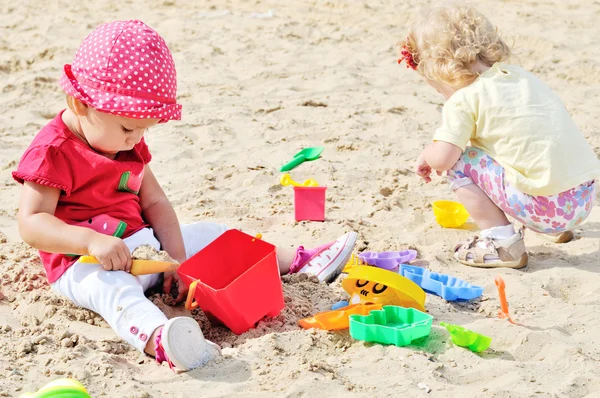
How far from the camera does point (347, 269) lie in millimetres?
3059

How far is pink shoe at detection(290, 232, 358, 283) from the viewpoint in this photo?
3062 mm

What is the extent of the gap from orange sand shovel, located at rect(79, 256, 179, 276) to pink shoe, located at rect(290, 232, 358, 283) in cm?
61

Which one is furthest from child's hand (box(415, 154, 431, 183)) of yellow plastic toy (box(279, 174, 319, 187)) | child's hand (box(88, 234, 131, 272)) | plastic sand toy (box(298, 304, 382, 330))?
child's hand (box(88, 234, 131, 272))

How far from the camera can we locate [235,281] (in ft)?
8.23

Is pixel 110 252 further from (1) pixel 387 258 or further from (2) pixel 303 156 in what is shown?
(2) pixel 303 156

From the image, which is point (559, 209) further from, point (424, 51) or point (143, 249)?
point (143, 249)

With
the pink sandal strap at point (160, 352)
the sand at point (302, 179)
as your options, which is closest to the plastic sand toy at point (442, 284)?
the sand at point (302, 179)

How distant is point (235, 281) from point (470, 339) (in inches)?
28.9

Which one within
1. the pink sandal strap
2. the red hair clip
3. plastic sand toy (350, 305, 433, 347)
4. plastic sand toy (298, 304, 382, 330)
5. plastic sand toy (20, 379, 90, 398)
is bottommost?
the pink sandal strap

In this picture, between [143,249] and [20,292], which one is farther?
[20,292]

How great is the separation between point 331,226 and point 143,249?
42.3 inches

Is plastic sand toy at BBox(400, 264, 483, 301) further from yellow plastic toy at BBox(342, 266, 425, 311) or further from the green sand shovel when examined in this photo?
the green sand shovel

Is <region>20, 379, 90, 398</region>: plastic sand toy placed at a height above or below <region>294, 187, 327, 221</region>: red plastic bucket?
above

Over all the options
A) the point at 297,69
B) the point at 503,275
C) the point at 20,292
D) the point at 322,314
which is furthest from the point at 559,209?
the point at 297,69
